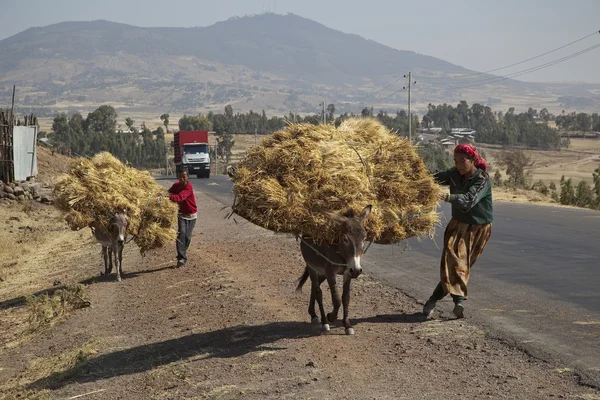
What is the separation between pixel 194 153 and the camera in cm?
6488

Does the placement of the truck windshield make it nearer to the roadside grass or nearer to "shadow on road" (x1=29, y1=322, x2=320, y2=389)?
the roadside grass

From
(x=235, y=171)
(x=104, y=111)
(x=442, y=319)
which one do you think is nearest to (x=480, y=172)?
(x=442, y=319)

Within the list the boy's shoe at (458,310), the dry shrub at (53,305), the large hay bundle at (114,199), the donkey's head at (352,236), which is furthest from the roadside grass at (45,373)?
the boy's shoe at (458,310)

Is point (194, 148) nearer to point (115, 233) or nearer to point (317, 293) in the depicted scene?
point (115, 233)

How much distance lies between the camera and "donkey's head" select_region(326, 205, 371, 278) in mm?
9882

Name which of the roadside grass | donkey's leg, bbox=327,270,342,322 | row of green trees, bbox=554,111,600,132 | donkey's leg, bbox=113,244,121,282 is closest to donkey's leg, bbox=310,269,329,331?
donkey's leg, bbox=327,270,342,322

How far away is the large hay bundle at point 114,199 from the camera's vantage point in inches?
672

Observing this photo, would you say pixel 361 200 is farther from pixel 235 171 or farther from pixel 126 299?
pixel 126 299

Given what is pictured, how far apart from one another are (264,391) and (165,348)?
2948mm

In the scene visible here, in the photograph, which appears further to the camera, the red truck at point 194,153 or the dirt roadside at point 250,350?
the red truck at point 194,153

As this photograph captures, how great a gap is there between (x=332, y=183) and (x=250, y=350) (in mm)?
2307

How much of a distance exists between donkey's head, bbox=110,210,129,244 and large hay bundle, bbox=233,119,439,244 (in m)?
6.82

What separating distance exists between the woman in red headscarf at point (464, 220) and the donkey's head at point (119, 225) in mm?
7998

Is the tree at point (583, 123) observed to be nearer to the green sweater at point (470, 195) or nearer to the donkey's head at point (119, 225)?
the donkey's head at point (119, 225)
